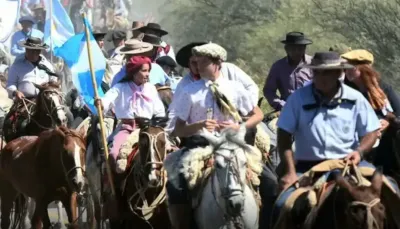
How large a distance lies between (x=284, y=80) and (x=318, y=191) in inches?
255

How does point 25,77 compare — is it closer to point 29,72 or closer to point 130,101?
point 29,72

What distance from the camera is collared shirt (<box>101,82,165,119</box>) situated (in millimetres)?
14703

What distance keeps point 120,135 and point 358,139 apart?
15.0 ft

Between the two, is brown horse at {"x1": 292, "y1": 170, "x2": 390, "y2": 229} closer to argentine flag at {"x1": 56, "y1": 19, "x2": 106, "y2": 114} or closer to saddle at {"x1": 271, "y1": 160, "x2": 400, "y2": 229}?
saddle at {"x1": 271, "y1": 160, "x2": 400, "y2": 229}

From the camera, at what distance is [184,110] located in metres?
12.2

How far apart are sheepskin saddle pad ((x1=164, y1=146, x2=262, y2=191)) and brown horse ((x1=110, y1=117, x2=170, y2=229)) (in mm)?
1328

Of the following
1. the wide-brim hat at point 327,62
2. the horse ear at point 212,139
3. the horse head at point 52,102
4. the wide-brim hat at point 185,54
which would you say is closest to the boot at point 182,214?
the horse ear at point 212,139

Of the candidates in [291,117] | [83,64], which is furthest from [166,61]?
[291,117]

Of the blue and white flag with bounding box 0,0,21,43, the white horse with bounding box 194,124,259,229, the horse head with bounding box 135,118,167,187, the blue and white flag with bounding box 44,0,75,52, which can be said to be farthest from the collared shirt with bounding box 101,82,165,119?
the blue and white flag with bounding box 0,0,21,43

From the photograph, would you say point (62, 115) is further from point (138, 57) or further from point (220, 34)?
point (220, 34)

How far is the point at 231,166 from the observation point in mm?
11297

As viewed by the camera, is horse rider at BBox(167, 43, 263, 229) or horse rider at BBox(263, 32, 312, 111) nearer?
horse rider at BBox(167, 43, 263, 229)

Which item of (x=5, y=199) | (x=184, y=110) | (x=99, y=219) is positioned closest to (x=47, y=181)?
(x=99, y=219)

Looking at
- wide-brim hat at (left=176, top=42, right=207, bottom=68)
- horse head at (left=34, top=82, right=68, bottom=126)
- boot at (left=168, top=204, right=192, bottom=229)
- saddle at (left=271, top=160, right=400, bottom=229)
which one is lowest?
horse head at (left=34, top=82, right=68, bottom=126)
